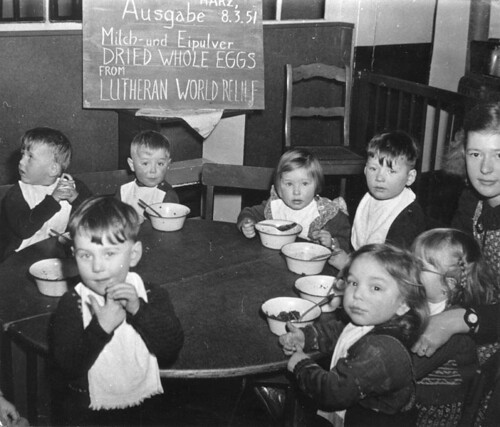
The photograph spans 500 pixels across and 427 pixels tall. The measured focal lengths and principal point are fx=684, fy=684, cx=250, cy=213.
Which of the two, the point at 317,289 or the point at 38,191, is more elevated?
the point at 38,191

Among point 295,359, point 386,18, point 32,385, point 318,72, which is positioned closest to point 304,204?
point 295,359

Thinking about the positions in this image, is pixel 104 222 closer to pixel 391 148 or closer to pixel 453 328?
pixel 453 328

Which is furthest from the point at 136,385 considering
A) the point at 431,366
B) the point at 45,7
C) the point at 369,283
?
the point at 45,7

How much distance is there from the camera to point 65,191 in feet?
10.1

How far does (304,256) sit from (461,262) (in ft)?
2.33

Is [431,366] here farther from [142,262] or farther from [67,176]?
[67,176]

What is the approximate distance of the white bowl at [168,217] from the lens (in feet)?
9.70

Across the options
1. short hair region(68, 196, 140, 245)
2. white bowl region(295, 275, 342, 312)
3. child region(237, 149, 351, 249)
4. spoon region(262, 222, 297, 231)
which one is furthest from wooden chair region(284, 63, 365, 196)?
short hair region(68, 196, 140, 245)

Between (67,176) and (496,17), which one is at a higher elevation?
(496,17)

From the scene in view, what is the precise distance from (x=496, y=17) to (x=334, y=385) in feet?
18.6

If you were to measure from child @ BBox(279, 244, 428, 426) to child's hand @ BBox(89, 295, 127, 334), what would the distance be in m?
0.50

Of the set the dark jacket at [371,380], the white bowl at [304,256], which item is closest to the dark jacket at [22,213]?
the white bowl at [304,256]

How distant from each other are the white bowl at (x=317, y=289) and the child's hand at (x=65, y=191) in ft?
4.06

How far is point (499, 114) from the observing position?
2518 millimetres
